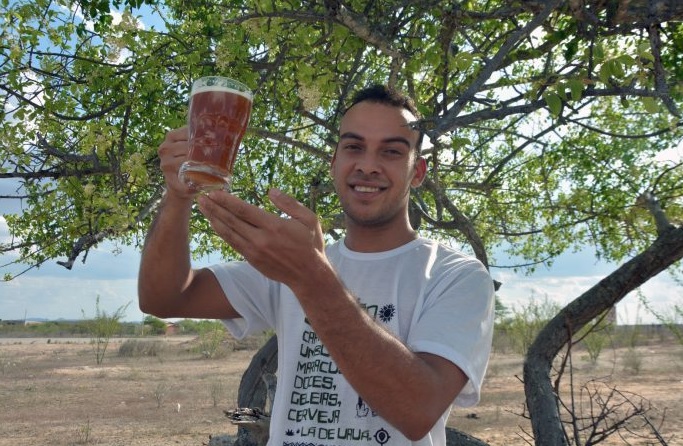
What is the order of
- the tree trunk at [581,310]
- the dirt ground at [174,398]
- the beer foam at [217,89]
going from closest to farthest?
the beer foam at [217,89] < the tree trunk at [581,310] < the dirt ground at [174,398]

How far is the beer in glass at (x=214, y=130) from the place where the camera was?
1.76m

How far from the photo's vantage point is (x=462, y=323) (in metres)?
1.69

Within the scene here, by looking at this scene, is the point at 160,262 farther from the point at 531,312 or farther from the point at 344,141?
the point at 531,312

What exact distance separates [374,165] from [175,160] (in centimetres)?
59

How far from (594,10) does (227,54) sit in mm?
2273

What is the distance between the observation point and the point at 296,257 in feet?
4.53

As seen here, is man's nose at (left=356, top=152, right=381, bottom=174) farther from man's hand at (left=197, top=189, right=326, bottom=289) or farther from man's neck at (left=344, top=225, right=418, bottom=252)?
man's hand at (left=197, top=189, right=326, bottom=289)

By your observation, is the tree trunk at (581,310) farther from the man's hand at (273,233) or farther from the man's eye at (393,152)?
the man's hand at (273,233)

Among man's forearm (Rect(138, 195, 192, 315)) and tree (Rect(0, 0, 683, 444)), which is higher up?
tree (Rect(0, 0, 683, 444))

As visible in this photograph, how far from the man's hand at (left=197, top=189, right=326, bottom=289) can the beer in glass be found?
34 centimetres

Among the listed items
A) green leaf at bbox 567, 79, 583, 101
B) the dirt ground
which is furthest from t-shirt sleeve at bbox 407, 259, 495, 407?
the dirt ground

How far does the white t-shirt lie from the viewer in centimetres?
171

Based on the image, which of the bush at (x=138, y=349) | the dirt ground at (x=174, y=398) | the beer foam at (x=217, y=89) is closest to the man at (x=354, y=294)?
the beer foam at (x=217, y=89)

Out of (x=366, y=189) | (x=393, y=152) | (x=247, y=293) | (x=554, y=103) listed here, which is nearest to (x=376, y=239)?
(x=366, y=189)
